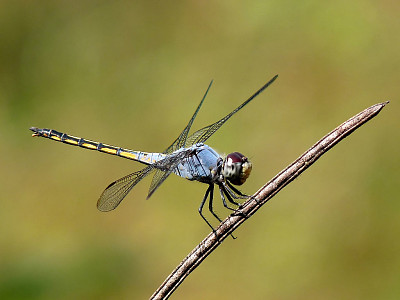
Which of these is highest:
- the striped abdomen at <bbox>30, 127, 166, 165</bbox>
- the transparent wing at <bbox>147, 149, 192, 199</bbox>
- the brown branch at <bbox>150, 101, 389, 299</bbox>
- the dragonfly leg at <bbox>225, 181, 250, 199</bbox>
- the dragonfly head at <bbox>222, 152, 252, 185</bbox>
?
the striped abdomen at <bbox>30, 127, 166, 165</bbox>

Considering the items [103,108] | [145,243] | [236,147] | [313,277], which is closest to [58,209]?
[145,243]

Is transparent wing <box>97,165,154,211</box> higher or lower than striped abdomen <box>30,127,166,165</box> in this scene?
lower

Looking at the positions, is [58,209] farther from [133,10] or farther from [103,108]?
[133,10]

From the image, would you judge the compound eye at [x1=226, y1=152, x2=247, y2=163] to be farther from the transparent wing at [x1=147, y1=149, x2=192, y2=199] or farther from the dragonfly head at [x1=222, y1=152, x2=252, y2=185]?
the transparent wing at [x1=147, y1=149, x2=192, y2=199]

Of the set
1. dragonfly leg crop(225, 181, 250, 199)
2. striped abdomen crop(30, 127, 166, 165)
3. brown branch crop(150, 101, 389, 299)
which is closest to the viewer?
brown branch crop(150, 101, 389, 299)

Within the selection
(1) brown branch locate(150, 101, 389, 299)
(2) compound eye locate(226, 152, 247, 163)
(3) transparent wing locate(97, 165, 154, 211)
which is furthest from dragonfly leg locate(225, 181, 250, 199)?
(1) brown branch locate(150, 101, 389, 299)

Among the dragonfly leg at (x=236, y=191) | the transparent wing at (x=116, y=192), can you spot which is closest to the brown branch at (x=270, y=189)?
the dragonfly leg at (x=236, y=191)

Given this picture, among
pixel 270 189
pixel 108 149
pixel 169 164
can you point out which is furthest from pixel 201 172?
pixel 270 189
